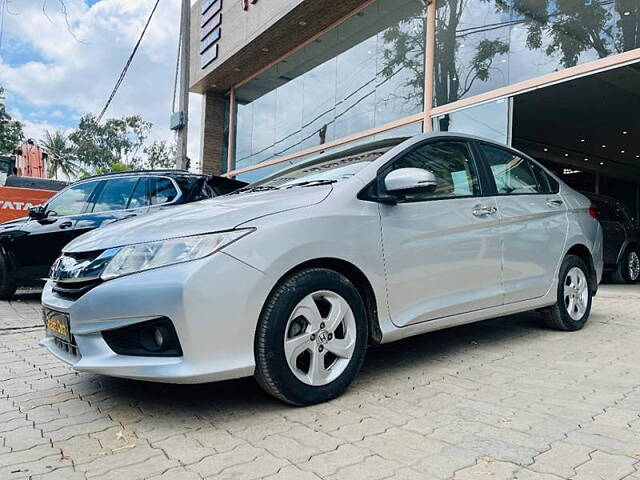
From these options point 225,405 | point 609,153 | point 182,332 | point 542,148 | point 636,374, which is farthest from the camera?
point 609,153

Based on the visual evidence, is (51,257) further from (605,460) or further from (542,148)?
(542,148)

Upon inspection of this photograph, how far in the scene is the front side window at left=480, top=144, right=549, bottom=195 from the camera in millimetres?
3715

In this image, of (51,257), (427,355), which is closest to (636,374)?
(427,355)

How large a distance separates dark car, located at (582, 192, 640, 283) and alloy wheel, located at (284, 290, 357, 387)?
767 cm

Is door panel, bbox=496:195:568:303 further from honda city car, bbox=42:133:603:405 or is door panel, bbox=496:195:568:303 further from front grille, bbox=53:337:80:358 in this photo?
front grille, bbox=53:337:80:358

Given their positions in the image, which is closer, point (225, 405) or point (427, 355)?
point (225, 405)

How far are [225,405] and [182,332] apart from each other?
60 centimetres

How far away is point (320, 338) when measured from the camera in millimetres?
2553

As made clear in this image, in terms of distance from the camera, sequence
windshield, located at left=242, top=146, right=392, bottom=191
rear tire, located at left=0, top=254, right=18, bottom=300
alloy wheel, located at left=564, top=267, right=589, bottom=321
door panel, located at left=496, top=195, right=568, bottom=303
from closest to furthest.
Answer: windshield, located at left=242, top=146, right=392, bottom=191
door panel, located at left=496, top=195, right=568, bottom=303
alloy wheel, located at left=564, top=267, right=589, bottom=321
rear tire, located at left=0, top=254, right=18, bottom=300

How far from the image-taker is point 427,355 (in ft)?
11.5

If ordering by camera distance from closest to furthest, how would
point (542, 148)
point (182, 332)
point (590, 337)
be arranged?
point (182, 332) → point (590, 337) → point (542, 148)

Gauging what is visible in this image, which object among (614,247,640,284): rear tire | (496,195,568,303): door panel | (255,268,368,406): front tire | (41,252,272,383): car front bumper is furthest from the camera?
(614,247,640,284): rear tire

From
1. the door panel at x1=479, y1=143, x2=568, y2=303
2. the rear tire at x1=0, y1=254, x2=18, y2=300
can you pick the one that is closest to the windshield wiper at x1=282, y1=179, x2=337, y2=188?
the door panel at x1=479, y1=143, x2=568, y2=303

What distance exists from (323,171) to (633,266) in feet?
29.1
